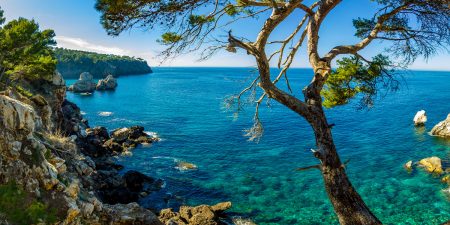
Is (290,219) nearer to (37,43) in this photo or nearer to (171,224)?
(171,224)

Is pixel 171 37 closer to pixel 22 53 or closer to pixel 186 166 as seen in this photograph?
pixel 186 166

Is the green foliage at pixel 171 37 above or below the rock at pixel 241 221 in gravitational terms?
above

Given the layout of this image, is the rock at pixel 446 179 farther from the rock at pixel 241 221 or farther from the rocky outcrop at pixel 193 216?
the rocky outcrop at pixel 193 216

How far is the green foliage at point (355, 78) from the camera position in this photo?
10.2 m

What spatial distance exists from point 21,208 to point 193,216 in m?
11.2

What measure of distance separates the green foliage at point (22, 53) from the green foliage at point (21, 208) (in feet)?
88.7

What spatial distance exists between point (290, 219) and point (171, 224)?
7720 mm

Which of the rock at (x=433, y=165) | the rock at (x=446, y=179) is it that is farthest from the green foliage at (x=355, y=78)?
the rock at (x=433, y=165)

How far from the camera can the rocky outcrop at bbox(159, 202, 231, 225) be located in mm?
19356

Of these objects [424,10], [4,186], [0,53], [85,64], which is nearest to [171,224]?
[4,186]

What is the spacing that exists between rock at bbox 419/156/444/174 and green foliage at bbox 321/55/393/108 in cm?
2239

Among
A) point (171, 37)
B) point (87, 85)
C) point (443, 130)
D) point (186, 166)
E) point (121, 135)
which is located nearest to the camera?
point (171, 37)

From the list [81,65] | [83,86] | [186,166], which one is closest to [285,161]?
[186,166]

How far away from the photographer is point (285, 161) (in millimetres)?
33438
